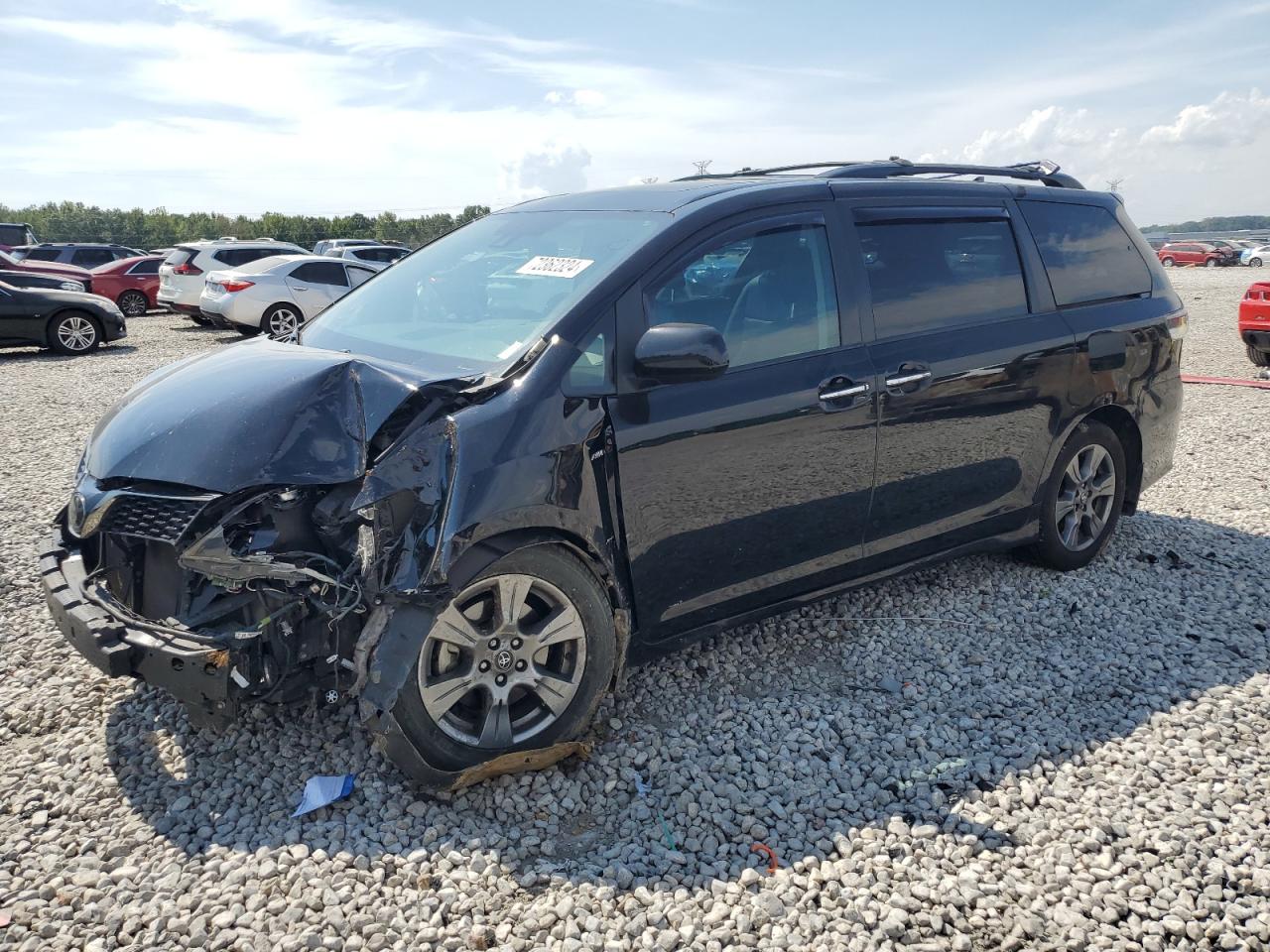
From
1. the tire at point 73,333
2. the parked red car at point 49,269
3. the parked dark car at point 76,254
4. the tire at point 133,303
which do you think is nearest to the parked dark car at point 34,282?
the tire at point 73,333

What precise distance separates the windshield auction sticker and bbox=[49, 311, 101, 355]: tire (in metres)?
13.9

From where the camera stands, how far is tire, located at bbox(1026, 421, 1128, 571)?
16.5ft

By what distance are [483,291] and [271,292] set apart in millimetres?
13409

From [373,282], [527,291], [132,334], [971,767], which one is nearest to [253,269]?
[132,334]

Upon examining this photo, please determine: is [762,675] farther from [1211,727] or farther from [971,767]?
[1211,727]

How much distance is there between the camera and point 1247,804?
3240 mm

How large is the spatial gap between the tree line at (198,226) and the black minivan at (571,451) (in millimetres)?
36550

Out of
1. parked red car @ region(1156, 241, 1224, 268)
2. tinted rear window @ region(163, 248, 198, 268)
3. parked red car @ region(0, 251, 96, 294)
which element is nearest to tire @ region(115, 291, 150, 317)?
parked red car @ region(0, 251, 96, 294)

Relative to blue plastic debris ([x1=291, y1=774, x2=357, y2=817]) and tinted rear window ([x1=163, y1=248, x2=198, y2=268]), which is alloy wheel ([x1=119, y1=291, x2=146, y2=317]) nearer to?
tinted rear window ([x1=163, y1=248, x2=198, y2=268])

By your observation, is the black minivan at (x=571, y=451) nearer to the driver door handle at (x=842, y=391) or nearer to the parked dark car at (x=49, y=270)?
the driver door handle at (x=842, y=391)

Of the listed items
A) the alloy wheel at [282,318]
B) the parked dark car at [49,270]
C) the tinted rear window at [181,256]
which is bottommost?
the alloy wheel at [282,318]

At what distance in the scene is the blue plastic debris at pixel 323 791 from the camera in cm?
318

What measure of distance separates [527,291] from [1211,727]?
313cm

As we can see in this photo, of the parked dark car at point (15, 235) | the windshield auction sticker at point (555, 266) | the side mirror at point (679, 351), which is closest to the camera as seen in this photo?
the side mirror at point (679, 351)
